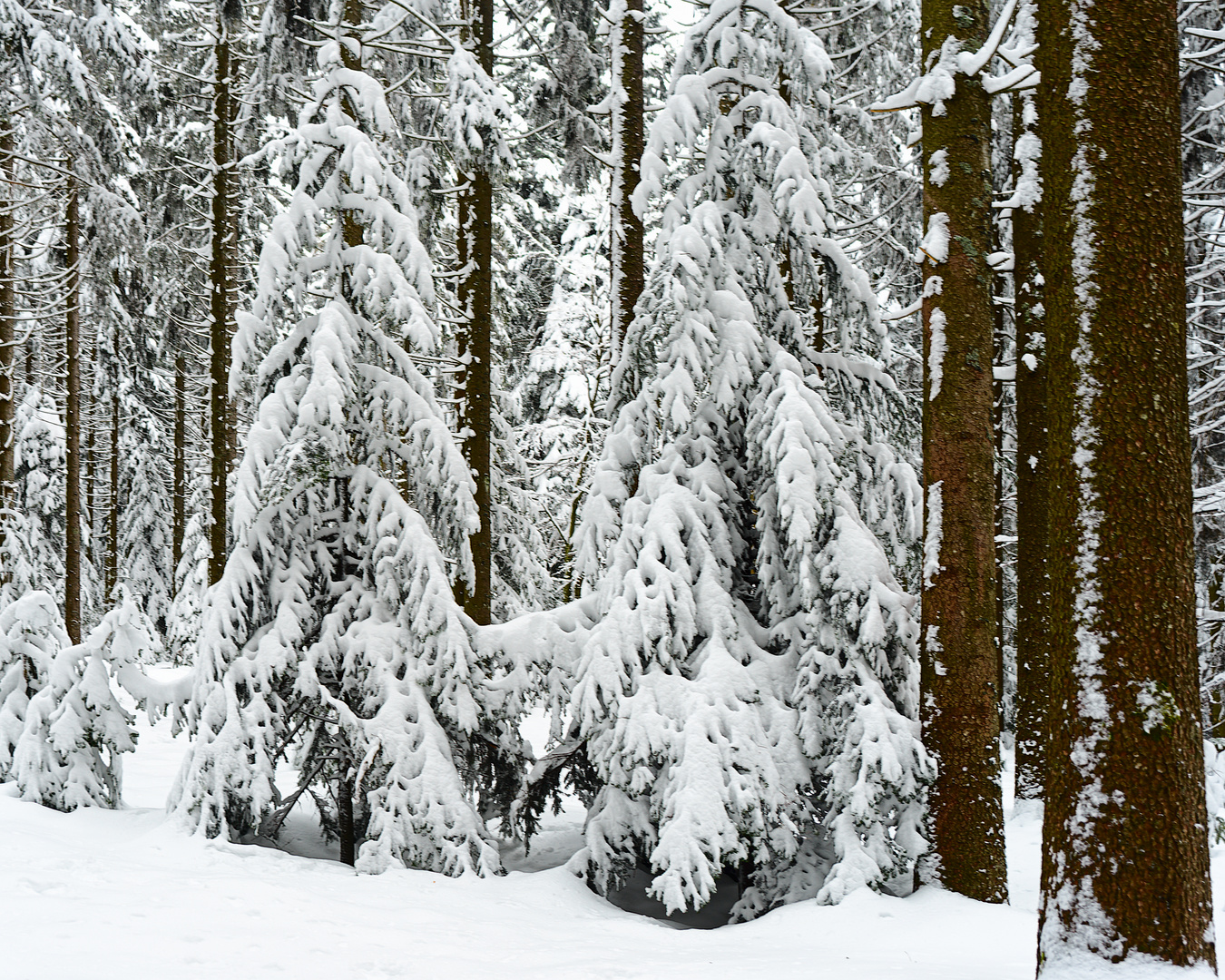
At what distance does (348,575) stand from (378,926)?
3.49 meters

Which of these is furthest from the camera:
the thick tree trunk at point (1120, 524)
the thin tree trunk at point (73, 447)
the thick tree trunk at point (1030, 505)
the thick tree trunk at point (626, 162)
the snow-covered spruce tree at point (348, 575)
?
the thin tree trunk at point (73, 447)

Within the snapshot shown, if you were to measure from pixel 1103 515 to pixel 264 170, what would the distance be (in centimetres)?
1515

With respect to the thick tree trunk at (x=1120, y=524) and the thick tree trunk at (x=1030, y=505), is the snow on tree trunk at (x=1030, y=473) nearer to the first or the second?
the thick tree trunk at (x=1030, y=505)

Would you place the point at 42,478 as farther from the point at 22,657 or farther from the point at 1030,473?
the point at 1030,473

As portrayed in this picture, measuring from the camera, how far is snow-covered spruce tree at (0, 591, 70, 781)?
8938 millimetres

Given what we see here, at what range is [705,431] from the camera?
8.16 meters

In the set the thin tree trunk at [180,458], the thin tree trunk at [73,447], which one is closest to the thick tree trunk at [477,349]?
the thin tree trunk at [73,447]

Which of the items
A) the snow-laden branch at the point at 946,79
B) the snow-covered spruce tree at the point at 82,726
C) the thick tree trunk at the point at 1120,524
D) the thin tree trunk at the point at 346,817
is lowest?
the thin tree trunk at the point at 346,817

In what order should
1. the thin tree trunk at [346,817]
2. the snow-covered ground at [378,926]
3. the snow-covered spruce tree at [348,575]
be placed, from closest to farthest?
the snow-covered ground at [378,926]
the snow-covered spruce tree at [348,575]
the thin tree trunk at [346,817]

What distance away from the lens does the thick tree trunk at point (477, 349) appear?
1104 cm

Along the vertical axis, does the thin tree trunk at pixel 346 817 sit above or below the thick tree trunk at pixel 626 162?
below

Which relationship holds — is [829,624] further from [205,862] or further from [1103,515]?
[205,862]

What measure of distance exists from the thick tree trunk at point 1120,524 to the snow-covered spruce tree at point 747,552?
2.78 metres

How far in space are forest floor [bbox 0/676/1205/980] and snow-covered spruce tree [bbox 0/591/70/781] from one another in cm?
118
